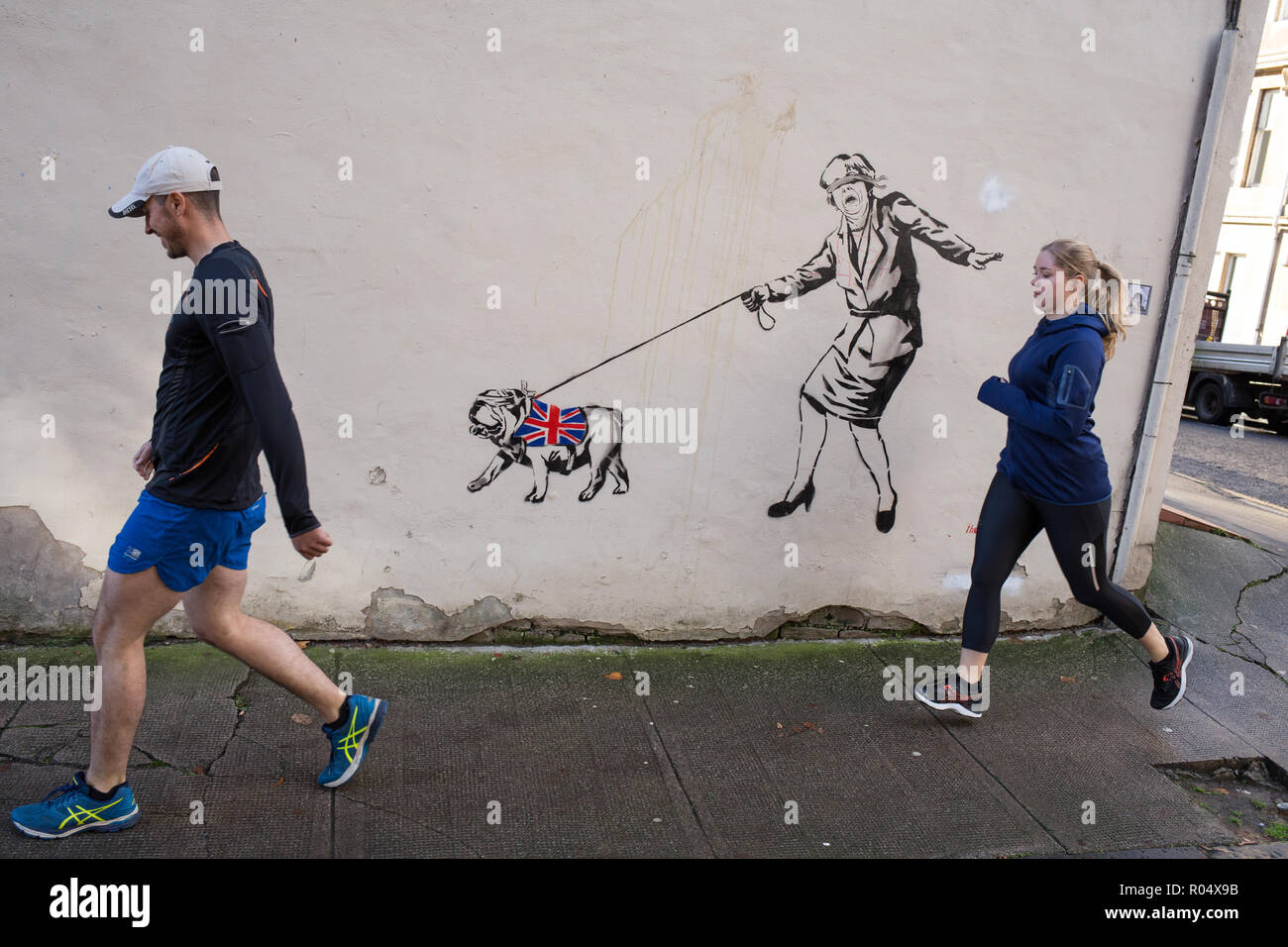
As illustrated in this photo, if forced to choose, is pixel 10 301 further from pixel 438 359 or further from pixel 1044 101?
pixel 1044 101

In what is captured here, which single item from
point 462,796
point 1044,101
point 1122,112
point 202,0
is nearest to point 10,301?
point 202,0

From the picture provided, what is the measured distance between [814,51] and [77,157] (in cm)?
296

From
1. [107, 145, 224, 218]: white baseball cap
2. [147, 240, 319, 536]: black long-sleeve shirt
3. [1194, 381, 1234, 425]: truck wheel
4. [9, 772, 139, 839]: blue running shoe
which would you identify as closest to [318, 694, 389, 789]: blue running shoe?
[9, 772, 139, 839]: blue running shoe

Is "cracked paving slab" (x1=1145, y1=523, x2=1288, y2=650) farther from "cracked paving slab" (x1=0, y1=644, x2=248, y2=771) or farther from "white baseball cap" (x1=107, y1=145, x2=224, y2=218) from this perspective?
"white baseball cap" (x1=107, y1=145, x2=224, y2=218)

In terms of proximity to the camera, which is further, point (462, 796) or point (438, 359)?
point (438, 359)

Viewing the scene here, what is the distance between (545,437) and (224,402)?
5.63ft

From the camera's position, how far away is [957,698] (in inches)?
167

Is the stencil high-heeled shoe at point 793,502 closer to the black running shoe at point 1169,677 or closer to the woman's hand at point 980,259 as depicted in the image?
the woman's hand at point 980,259

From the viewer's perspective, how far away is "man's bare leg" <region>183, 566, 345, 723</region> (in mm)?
2998

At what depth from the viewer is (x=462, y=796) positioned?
3.33 metres

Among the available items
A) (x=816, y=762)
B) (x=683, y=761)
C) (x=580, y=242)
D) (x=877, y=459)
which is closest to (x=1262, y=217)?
(x=877, y=459)

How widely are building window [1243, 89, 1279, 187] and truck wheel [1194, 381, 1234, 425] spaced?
10593 mm

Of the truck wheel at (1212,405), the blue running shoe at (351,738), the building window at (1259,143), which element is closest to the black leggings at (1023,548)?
the blue running shoe at (351,738)
